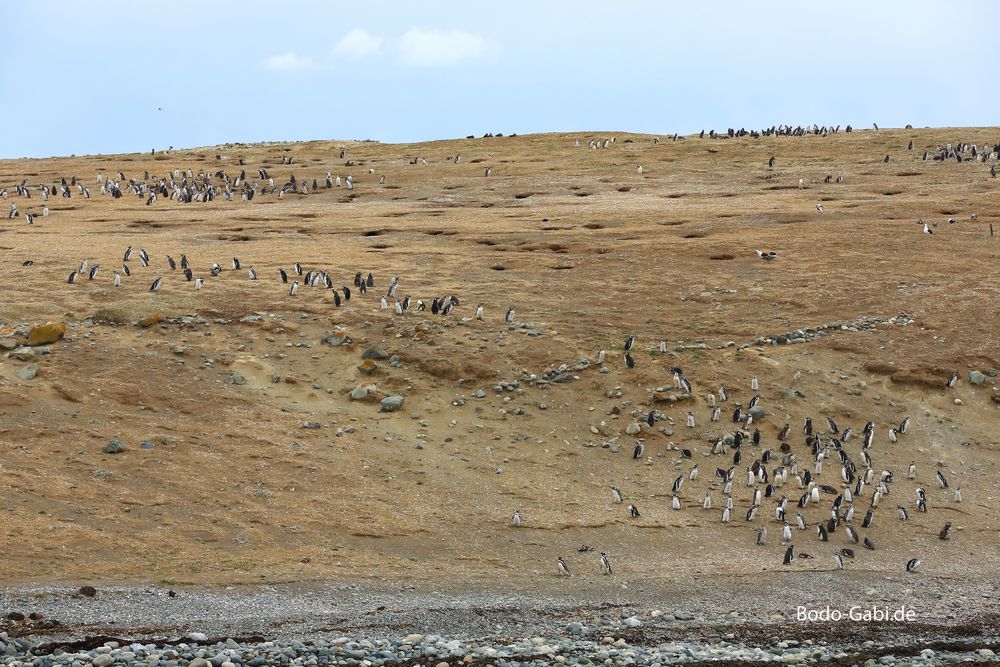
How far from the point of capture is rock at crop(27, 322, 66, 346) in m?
23.1

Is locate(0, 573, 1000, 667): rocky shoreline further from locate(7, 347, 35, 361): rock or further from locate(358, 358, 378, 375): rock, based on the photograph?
locate(7, 347, 35, 361): rock

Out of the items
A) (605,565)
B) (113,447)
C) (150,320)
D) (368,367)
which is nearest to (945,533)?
(605,565)

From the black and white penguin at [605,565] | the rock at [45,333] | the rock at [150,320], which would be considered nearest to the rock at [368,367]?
the rock at [150,320]

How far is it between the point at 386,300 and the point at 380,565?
36.7 ft

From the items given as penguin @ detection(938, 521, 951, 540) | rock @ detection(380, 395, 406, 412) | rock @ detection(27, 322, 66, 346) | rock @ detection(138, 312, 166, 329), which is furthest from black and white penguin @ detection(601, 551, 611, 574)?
rock @ detection(27, 322, 66, 346)

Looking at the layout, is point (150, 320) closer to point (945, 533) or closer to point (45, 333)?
point (45, 333)

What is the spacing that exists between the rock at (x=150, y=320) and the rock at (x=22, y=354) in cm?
260

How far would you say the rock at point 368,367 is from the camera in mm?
23422

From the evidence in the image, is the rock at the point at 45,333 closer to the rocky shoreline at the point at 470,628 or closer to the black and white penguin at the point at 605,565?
the rocky shoreline at the point at 470,628

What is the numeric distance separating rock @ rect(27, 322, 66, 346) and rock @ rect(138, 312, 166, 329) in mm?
1673

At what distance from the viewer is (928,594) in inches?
656

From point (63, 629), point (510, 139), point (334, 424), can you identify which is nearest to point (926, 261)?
point (334, 424)

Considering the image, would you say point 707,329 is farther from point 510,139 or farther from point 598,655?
point 510,139

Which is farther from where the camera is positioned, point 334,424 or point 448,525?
point 334,424
